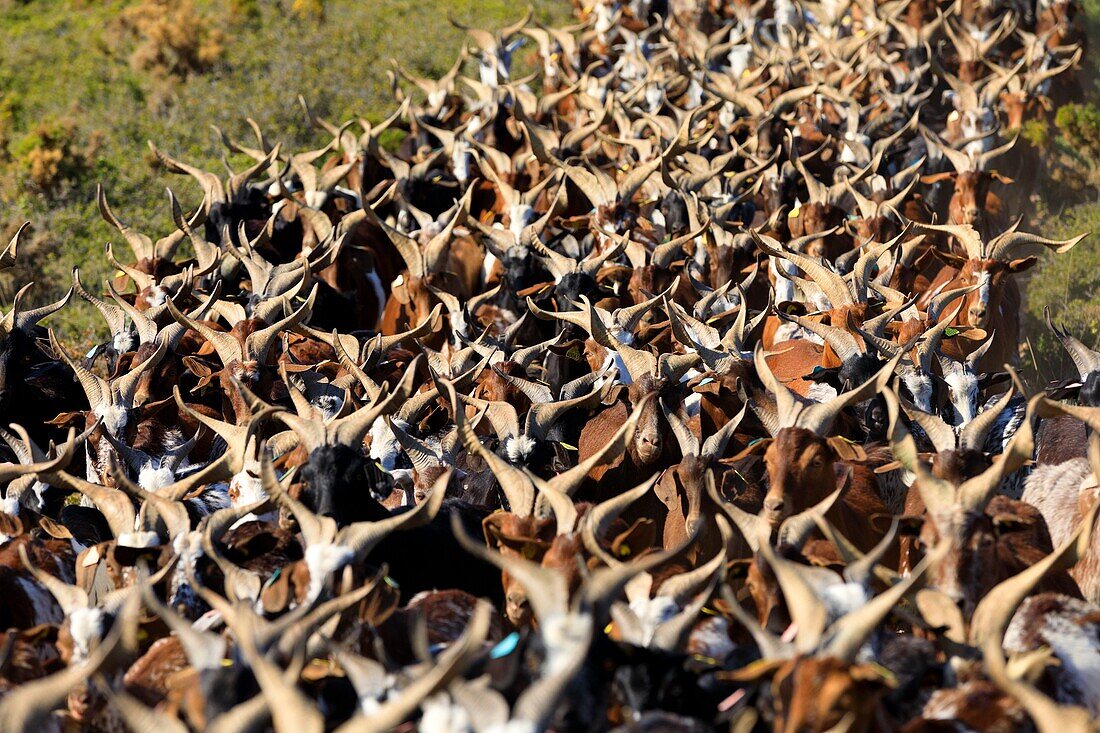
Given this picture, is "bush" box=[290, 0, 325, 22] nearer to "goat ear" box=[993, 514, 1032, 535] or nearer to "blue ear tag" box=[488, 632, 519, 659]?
"goat ear" box=[993, 514, 1032, 535]

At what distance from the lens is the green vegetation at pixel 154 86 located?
18656mm

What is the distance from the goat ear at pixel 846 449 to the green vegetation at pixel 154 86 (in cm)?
949

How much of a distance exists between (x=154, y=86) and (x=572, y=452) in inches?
713

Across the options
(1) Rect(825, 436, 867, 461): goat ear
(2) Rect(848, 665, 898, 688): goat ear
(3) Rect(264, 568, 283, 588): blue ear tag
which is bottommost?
(1) Rect(825, 436, 867, 461): goat ear

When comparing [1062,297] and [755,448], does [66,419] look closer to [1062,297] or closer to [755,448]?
[755,448]

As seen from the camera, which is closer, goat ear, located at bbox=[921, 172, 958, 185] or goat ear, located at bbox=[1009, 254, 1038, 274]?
goat ear, located at bbox=[1009, 254, 1038, 274]

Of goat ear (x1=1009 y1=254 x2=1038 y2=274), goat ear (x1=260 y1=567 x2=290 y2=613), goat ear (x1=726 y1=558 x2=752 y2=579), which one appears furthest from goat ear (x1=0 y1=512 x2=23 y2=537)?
goat ear (x1=1009 y1=254 x2=1038 y2=274)

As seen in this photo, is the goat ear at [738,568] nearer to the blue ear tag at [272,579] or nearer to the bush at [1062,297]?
the blue ear tag at [272,579]

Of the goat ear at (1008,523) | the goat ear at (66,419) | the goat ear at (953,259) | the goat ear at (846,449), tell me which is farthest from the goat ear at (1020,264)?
the goat ear at (66,419)

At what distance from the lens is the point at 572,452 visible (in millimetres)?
9211

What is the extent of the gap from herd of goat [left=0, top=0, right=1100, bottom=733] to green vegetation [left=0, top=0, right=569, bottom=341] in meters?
1.99

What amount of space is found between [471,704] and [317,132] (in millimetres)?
17622

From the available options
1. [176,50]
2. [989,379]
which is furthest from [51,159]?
[989,379]

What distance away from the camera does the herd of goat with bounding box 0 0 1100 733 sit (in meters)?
5.18
